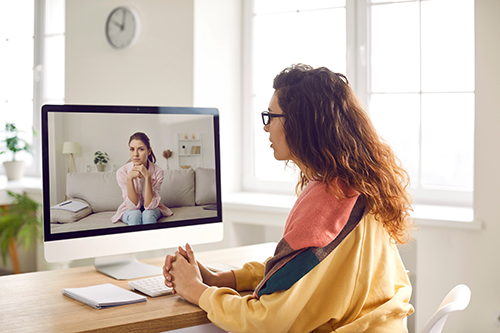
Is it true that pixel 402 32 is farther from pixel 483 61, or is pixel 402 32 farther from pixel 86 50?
pixel 86 50

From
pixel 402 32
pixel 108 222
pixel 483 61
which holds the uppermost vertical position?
pixel 402 32

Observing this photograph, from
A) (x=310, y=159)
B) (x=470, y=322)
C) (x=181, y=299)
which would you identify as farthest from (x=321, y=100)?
(x=470, y=322)

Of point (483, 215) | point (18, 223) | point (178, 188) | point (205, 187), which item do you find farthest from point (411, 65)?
point (18, 223)

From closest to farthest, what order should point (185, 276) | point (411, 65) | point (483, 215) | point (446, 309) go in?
point (446, 309), point (185, 276), point (483, 215), point (411, 65)

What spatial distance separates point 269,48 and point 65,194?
76.4 inches

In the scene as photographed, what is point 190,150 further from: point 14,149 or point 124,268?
point 14,149

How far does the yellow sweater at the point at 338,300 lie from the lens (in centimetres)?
112

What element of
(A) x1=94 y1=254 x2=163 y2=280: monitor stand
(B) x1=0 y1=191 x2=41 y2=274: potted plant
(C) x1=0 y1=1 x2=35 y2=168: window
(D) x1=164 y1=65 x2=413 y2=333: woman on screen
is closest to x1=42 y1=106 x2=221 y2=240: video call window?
(A) x1=94 y1=254 x2=163 y2=280: monitor stand

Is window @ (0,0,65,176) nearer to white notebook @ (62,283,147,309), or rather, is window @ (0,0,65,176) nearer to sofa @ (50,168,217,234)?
sofa @ (50,168,217,234)

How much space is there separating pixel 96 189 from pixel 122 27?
6.08 ft

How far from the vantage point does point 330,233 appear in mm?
1136

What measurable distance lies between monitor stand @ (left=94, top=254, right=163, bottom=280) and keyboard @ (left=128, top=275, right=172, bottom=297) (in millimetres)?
93

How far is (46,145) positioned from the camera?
4.67 feet

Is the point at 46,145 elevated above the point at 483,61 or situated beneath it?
situated beneath
